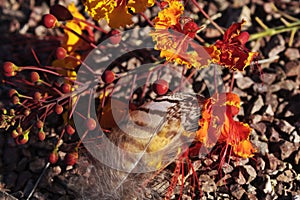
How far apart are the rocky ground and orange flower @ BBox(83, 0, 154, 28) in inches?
25.5

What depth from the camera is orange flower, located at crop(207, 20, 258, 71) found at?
2193 mm

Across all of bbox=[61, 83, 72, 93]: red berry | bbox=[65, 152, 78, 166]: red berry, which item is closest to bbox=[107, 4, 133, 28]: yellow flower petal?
bbox=[61, 83, 72, 93]: red berry

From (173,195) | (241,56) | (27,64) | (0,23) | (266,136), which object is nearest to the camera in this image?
(241,56)

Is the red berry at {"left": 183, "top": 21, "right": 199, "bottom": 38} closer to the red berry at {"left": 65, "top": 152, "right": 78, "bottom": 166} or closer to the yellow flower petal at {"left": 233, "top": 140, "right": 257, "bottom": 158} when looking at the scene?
the yellow flower petal at {"left": 233, "top": 140, "right": 257, "bottom": 158}

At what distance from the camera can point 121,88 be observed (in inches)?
106

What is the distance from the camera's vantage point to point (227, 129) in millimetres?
2318

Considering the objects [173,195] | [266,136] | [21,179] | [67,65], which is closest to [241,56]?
[266,136]

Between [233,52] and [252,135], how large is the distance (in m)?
0.50

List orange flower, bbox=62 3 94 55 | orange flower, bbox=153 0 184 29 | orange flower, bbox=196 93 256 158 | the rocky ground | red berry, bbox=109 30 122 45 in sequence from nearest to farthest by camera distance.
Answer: orange flower, bbox=153 0 184 29 → orange flower, bbox=196 93 256 158 → the rocky ground → red berry, bbox=109 30 122 45 → orange flower, bbox=62 3 94 55

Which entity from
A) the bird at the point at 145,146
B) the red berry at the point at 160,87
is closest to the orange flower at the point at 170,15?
the red berry at the point at 160,87

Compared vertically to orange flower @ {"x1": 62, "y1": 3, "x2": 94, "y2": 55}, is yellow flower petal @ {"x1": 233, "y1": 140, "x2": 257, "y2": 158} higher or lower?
lower

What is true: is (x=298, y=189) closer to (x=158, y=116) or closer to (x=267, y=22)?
(x=158, y=116)

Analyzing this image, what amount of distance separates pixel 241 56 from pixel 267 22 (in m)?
0.82

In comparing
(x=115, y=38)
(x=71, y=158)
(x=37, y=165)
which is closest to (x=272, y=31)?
(x=115, y=38)
